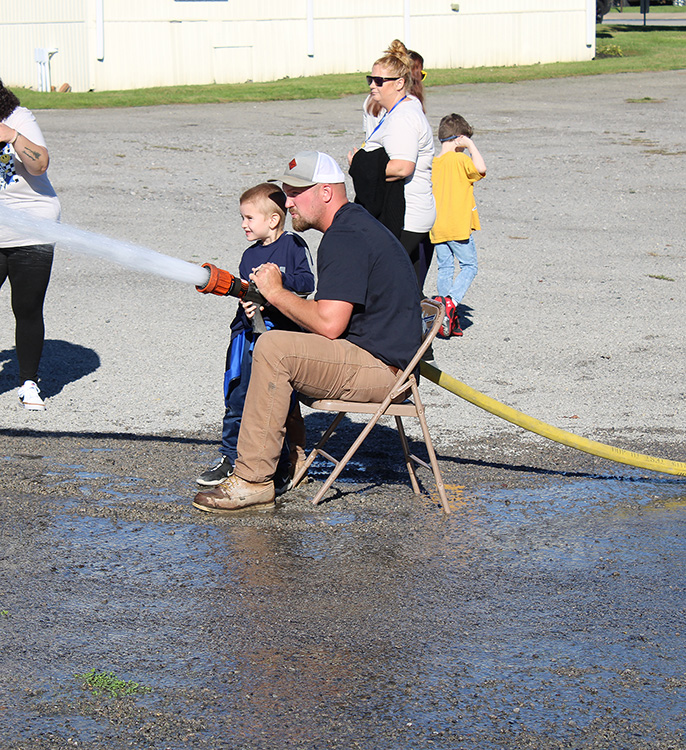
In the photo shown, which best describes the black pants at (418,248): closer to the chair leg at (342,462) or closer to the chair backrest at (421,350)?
the chair backrest at (421,350)

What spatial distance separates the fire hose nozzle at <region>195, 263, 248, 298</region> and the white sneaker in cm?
219

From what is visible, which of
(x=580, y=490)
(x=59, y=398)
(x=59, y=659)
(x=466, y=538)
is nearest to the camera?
(x=59, y=659)

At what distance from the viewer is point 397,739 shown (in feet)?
Result: 10.8

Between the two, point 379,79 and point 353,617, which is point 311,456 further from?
point 379,79

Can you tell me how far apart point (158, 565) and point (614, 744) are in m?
2.10

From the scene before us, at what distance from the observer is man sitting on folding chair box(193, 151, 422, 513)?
5.02m

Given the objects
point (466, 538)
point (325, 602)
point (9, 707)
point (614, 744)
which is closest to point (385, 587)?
point (325, 602)

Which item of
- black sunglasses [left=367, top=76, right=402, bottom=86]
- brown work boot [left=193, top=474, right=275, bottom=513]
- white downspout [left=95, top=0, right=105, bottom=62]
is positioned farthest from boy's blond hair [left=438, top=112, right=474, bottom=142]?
white downspout [left=95, top=0, right=105, bottom=62]

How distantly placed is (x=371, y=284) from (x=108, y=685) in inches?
91.6

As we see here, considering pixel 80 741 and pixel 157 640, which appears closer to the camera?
pixel 80 741

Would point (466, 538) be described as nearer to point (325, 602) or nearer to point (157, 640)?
point (325, 602)

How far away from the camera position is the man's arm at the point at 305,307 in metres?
5.02

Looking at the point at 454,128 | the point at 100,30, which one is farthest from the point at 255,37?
the point at 454,128

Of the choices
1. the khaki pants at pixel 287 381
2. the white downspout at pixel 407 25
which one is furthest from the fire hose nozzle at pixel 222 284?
the white downspout at pixel 407 25
